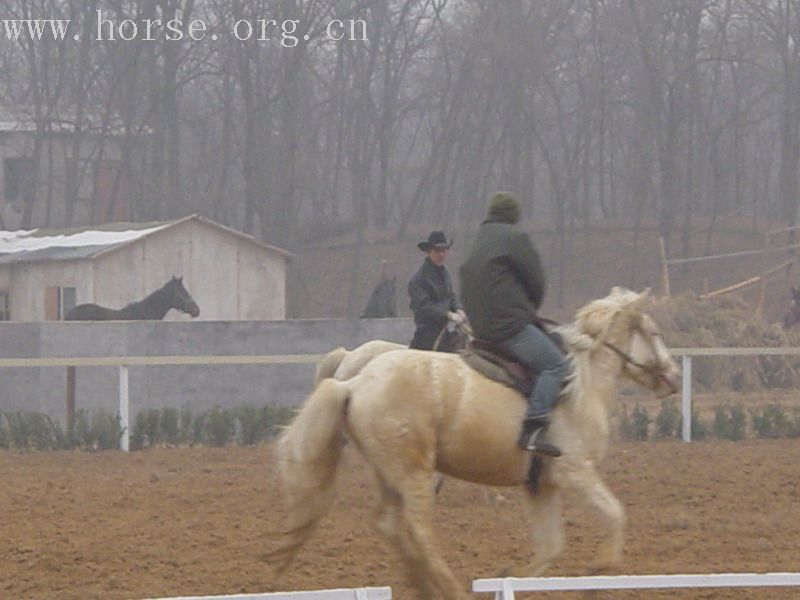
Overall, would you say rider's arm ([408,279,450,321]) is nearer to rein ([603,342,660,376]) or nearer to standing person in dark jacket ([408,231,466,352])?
standing person in dark jacket ([408,231,466,352])

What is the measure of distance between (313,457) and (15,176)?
4286 cm

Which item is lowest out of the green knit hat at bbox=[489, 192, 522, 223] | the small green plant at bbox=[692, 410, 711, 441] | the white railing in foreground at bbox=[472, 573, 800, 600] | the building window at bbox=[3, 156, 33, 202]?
the small green plant at bbox=[692, 410, 711, 441]

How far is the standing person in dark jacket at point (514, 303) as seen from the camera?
802 centimetres

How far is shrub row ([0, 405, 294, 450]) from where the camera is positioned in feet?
54.1

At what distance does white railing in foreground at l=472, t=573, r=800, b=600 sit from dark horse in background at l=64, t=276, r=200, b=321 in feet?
57.7

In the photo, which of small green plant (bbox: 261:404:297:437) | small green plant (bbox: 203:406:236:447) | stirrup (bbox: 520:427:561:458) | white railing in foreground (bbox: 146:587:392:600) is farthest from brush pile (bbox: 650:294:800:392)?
white railing in foreground (bbox: 146:587:392:600)

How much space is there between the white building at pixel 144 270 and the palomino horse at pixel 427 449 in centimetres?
2017

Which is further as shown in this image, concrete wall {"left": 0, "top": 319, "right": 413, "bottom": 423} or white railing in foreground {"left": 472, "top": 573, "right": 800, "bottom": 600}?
concrete wall {"left": 0, "top": 319, "right": 413, "bottom": 423}

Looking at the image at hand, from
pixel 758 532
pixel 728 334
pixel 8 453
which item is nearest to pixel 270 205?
pixel 728 334

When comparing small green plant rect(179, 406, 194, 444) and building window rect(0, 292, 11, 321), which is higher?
building window rect(0, 292, 11, 321)

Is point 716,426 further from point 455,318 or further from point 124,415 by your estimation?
point 124,415

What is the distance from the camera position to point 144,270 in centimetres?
2903

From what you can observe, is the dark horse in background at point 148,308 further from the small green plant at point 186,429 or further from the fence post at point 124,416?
the fence post at point 124,416

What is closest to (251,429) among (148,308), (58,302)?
(148,308)
